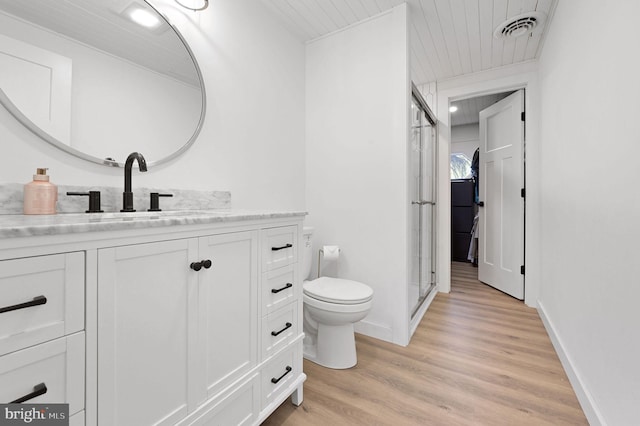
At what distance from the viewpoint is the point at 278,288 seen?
1.26m

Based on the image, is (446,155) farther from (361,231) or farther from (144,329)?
(144,329)

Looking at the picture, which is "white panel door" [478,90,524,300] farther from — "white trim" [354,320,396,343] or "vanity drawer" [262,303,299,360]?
"vanity drawer" [262,303,299,360]

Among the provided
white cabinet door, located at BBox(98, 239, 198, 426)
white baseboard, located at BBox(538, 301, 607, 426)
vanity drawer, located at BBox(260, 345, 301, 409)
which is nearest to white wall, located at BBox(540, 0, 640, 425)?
white baseboard, located at BBox(538, 301, 607, 426)

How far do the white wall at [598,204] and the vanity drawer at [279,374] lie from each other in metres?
1.24

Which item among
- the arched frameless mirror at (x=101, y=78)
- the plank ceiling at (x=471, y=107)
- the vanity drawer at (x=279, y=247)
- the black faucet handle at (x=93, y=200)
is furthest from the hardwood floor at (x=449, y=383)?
the plank ceiling at (x=471, y=107)

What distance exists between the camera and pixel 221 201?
5.51 feet

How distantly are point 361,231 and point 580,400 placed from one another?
1.50 m

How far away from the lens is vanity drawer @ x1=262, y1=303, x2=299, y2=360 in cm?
119

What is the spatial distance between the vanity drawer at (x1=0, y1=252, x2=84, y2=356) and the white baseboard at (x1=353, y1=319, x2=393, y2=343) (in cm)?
187

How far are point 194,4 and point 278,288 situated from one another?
154cm

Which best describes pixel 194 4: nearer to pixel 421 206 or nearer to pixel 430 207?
pixel 421 206

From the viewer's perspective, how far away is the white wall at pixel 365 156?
2.02 metres

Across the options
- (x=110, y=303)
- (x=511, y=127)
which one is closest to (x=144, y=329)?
(x=110, y=303)

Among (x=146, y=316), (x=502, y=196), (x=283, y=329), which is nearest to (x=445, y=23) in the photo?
(x=502, y=196)
